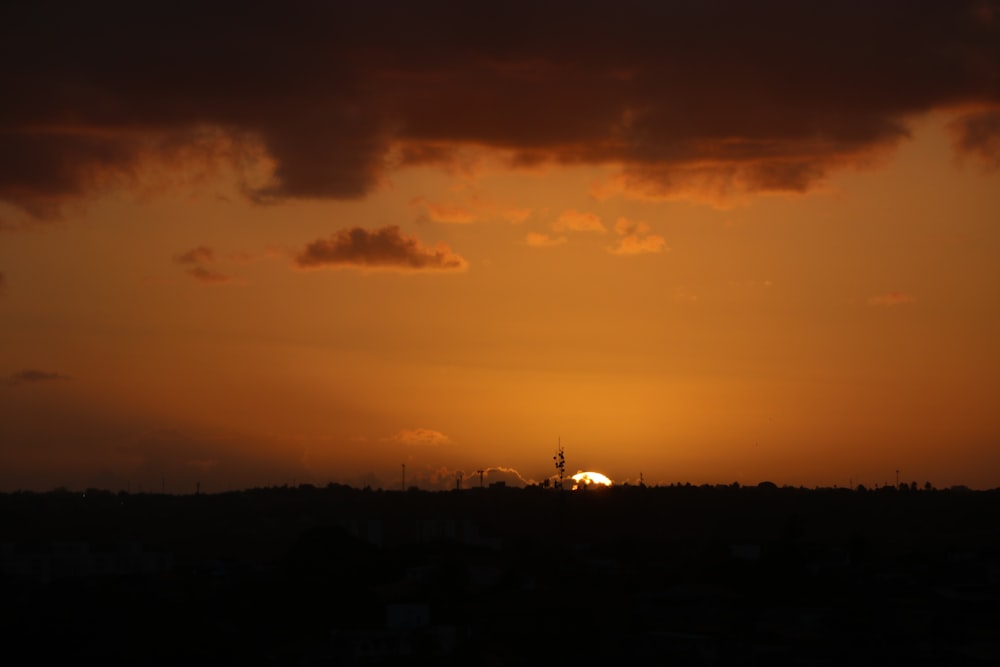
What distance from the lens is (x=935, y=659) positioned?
60.3 meters

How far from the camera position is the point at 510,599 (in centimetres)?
7019

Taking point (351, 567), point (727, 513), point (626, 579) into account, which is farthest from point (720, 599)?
point (727, 513)

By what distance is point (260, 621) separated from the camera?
223 feet

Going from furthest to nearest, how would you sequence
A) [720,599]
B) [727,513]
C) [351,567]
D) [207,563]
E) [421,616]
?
[727,513], [207,563], [351,567], [720,599], [421,616]

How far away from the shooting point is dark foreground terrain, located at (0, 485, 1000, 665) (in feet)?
203

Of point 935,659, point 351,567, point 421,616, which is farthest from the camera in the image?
point 351,567

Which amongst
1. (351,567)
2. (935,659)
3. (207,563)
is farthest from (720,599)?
(207,563)

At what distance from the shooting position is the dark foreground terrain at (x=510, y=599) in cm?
6184

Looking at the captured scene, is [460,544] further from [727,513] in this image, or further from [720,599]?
[727,513]

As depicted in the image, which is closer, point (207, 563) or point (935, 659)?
point (935, 659)

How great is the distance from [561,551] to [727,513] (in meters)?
34.8

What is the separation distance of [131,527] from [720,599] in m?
69.5

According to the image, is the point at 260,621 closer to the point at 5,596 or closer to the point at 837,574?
the point at 5,596

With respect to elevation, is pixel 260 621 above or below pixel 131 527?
below
